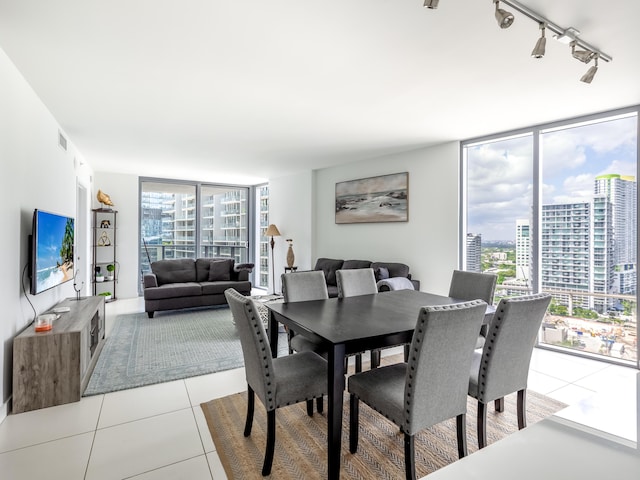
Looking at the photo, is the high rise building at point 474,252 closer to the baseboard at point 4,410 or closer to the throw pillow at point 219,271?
the throw pillow at point 219,271

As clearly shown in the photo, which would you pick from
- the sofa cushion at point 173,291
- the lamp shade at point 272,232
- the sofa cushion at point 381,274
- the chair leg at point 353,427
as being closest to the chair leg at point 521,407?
the chair leg at point 353,427

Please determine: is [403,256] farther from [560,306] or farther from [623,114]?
[623,114]

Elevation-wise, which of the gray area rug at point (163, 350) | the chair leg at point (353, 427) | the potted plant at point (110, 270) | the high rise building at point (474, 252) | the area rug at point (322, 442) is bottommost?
the area rug at point (322, 442)

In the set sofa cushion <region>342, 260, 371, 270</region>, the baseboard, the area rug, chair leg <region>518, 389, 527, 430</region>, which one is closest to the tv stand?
the baseboard

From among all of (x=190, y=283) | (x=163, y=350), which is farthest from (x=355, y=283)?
(x=190, y=283)

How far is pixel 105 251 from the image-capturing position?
267 inches

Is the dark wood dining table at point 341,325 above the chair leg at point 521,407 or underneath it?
above

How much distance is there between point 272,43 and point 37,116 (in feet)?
7.98

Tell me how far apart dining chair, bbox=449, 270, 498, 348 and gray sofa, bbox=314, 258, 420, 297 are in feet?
3.60

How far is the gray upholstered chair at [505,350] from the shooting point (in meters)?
1.88

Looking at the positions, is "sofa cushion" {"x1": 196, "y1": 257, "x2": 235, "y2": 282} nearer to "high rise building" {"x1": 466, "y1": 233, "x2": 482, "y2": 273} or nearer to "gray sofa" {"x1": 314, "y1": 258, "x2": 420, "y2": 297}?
"gray sofa" {"x1": 314, "y1": 258, "x2": 420, "y2": 297}

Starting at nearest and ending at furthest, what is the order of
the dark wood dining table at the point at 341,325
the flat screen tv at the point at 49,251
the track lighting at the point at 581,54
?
the dark wood dining table at the point at 341,325, the track lighting at the point at 581,54, the flat screen tv at the point at 49,251

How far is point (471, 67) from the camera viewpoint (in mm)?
2582

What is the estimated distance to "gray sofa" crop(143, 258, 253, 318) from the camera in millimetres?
5285
